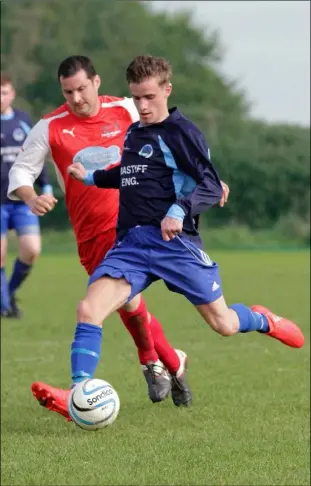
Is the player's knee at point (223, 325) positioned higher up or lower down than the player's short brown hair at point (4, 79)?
lower down

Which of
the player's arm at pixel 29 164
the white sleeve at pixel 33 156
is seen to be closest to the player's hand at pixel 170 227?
the player's arm at pixel 29 164

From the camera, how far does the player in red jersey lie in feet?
23.6

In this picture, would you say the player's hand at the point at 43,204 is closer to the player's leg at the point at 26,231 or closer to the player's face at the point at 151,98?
the player's face at the point at 151,98

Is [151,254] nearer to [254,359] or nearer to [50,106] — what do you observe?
[254,359]

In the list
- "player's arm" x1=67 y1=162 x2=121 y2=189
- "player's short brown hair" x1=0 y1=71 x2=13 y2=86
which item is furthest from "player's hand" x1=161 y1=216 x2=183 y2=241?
"player's short brown hair" x1=0 y1=71 x2=13 y2=86

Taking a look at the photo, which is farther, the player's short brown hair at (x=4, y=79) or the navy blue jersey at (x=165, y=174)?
the player's short brown hair at (x=4, y=79)

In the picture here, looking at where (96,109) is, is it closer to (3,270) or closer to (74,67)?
(74,67)

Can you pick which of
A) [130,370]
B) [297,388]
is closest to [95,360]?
[297,388]

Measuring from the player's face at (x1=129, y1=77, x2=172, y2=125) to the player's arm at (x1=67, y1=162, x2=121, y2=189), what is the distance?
1.45 feet

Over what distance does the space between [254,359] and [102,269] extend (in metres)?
4.05

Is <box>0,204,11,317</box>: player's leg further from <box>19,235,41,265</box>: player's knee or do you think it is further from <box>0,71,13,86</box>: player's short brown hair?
<box>0,71,13,86</box>: player's short brown hair

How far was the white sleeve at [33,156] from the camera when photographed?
729 centimetres

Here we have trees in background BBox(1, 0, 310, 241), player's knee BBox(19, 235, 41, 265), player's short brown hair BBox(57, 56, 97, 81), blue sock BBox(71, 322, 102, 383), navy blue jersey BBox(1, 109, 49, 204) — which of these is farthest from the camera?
trees in background BBox(1, 0, 310, 241)

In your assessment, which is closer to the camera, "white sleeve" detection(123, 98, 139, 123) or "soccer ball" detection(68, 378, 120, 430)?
"soccer ball" detection(68, 378, 120, 430)
